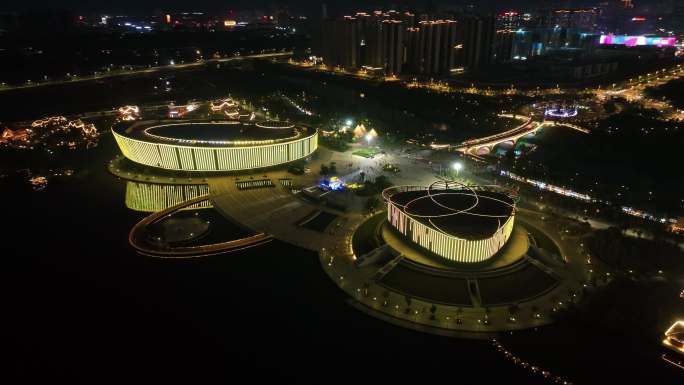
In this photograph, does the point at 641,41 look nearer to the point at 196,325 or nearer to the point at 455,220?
the point at 455,220

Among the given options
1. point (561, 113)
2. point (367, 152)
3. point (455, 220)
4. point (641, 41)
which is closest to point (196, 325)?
point (455, 220)

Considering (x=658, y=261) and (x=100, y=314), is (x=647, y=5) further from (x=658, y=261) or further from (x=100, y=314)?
(x=100, y=314)

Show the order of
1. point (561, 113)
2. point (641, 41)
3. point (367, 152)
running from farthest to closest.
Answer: point (641, 41), point (561, 113), point (367, 152)

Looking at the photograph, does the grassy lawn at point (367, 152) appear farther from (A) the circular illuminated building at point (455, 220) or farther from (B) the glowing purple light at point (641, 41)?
(B) the glowing purple light at point (641, 41)

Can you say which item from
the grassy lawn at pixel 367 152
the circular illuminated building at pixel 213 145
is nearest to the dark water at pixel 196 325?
the circular illuminated building at pixel 213 145

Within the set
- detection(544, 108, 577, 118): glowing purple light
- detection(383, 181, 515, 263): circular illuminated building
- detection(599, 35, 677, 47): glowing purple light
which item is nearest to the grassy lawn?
detection(383, 181, 515, 263): circular illuminated building

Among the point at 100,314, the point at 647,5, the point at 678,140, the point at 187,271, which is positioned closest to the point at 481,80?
the point at 678,140
